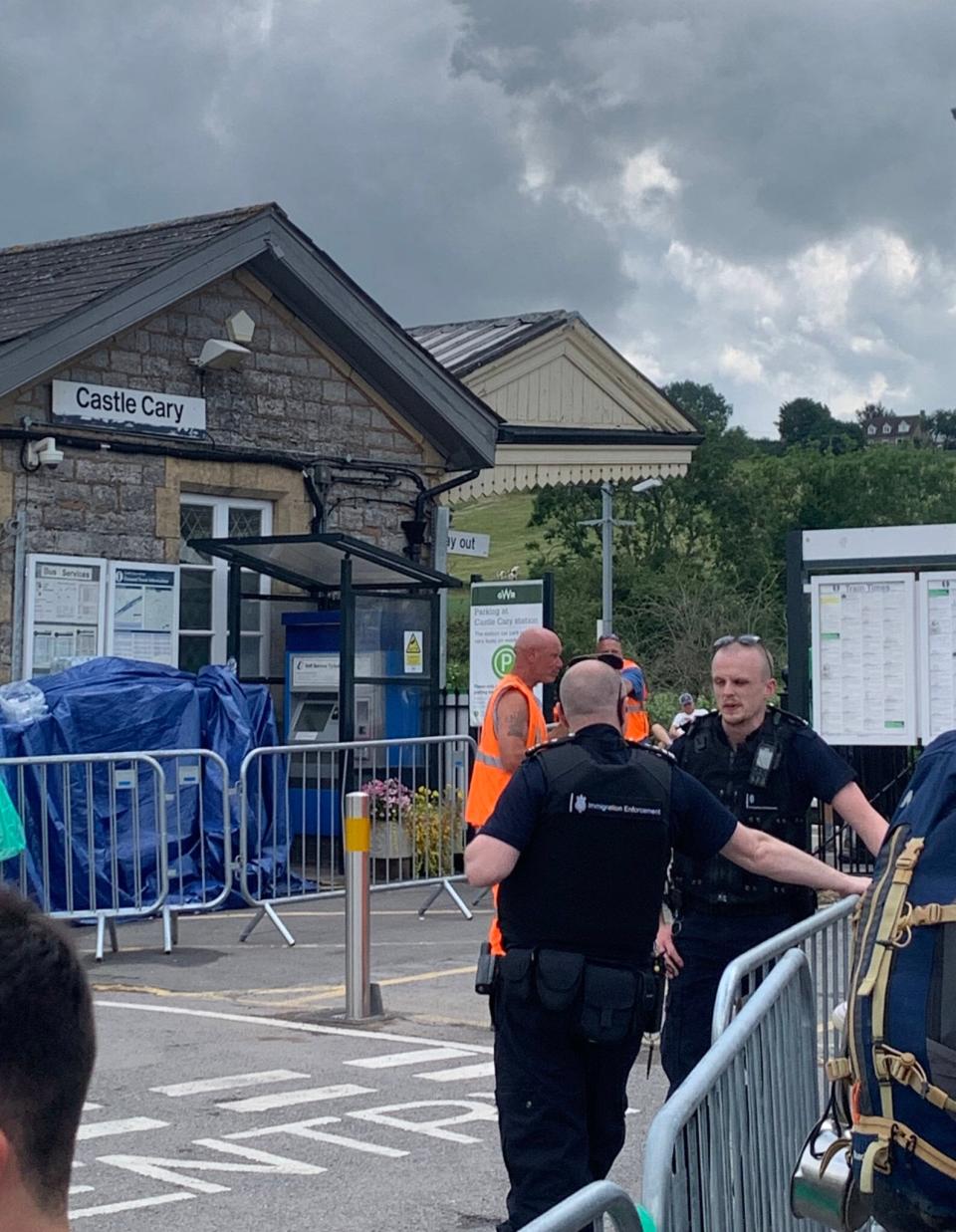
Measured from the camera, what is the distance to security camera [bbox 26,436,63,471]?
14.8 metres

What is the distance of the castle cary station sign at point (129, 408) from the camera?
50.0 ft

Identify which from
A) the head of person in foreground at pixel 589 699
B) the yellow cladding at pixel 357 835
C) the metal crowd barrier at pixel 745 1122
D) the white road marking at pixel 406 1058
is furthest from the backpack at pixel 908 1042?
the yellow cladding at pixel 357 835

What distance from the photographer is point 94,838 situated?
1259cm

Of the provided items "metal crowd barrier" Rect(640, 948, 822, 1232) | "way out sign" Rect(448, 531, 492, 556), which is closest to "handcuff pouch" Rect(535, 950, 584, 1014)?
"metal crowd barrier" Rect(640, 948, 822, 1232)

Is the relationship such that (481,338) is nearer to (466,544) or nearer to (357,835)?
(466,544)

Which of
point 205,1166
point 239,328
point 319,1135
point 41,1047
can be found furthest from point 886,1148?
point 239,328

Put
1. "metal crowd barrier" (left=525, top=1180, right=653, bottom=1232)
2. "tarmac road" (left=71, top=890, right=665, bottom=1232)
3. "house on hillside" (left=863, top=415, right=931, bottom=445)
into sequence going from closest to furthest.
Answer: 1. "metal crowd barrier" (left=525, top=1180, right=653, bottom=1232)
2. "tarmac road" (left=71, top=890, right=665, bottom=1232)
3. "house on hillside" (left=863, top=415, right=931, bottom=445)

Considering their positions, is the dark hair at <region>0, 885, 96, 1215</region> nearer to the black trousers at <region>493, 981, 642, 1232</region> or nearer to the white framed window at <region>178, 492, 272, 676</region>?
the black trousers at <region>493, 981, 642, 1232</region>

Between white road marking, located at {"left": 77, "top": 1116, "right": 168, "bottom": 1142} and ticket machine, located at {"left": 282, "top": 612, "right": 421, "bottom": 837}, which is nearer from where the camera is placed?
A: white road marking, located at {"left": 77, "top": 1116, "right": 168, "bottom": 1142}

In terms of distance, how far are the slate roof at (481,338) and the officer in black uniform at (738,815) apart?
14206 mm

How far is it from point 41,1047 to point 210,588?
14971 millimetres

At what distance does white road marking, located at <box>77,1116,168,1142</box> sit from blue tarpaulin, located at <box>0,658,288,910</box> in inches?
177

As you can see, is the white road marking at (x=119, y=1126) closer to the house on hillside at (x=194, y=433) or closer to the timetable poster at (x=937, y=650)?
the timetable poster at (x=937, y=650)

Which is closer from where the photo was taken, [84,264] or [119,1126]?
[119,1126]
